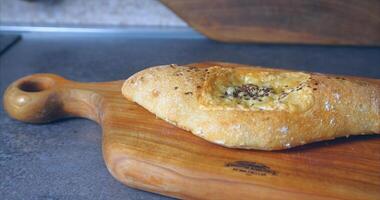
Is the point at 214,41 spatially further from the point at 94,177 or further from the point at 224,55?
the point at 94,177

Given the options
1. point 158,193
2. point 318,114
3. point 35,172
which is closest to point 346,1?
point 318,114

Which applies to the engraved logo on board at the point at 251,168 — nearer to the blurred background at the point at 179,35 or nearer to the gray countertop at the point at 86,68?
the gray countertop at the point at 86,68

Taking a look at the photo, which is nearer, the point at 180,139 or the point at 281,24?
the point at 180,139

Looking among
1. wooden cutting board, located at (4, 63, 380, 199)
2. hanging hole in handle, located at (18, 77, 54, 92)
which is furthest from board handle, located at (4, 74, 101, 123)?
wooden cutting board, located at (4, 63, 380, 199)

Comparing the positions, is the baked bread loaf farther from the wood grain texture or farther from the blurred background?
the wood grain texture

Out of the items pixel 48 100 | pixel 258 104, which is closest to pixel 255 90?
pixel 258 104

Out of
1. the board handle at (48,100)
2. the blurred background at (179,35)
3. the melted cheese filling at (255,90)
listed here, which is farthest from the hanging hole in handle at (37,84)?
the melted cheese filling at (255,90)
